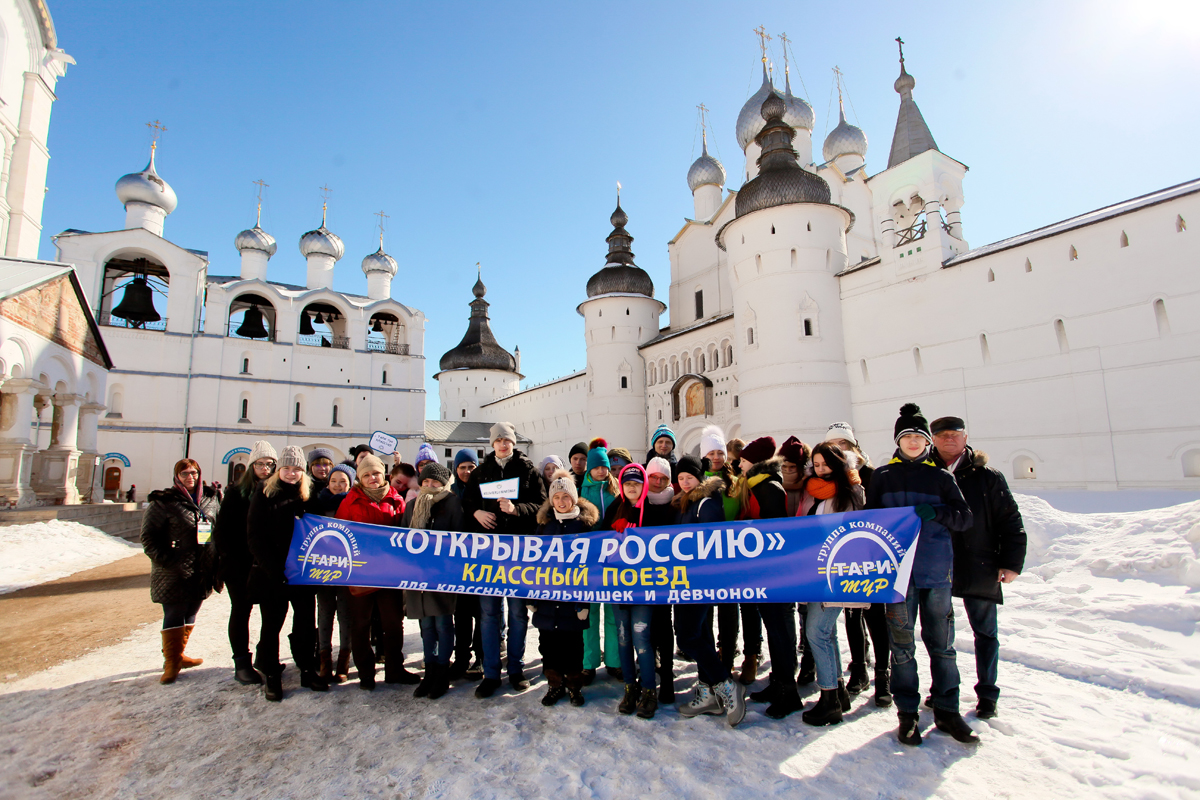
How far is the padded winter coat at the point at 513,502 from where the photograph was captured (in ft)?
14.2

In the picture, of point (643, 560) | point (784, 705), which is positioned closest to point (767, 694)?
point (784, 705)

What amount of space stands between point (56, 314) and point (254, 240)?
1794 cm

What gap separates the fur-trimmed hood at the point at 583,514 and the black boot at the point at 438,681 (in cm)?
119

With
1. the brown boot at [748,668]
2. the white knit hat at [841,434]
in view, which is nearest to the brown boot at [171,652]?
the brown boot at [748,668]

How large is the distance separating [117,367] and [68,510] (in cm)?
1457

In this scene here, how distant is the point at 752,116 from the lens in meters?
27.1

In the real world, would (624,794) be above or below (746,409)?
below

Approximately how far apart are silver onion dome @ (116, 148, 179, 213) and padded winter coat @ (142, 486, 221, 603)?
2758 cm

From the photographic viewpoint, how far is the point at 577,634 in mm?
3982

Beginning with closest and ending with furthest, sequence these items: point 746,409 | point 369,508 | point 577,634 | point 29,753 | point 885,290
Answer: point 29,753
point 577,634
point 369,508
point 885,290
point 746,409

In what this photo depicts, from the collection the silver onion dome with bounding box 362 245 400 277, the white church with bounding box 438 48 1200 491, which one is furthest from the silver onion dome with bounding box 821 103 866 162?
the silver onion dome with bounding box 362 245 400 277

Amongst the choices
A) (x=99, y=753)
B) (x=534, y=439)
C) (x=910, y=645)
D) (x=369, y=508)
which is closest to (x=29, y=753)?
(x=99, y=753)

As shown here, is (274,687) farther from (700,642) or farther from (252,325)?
(252,325)

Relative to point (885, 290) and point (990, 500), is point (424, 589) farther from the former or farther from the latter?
point (885, 290)
